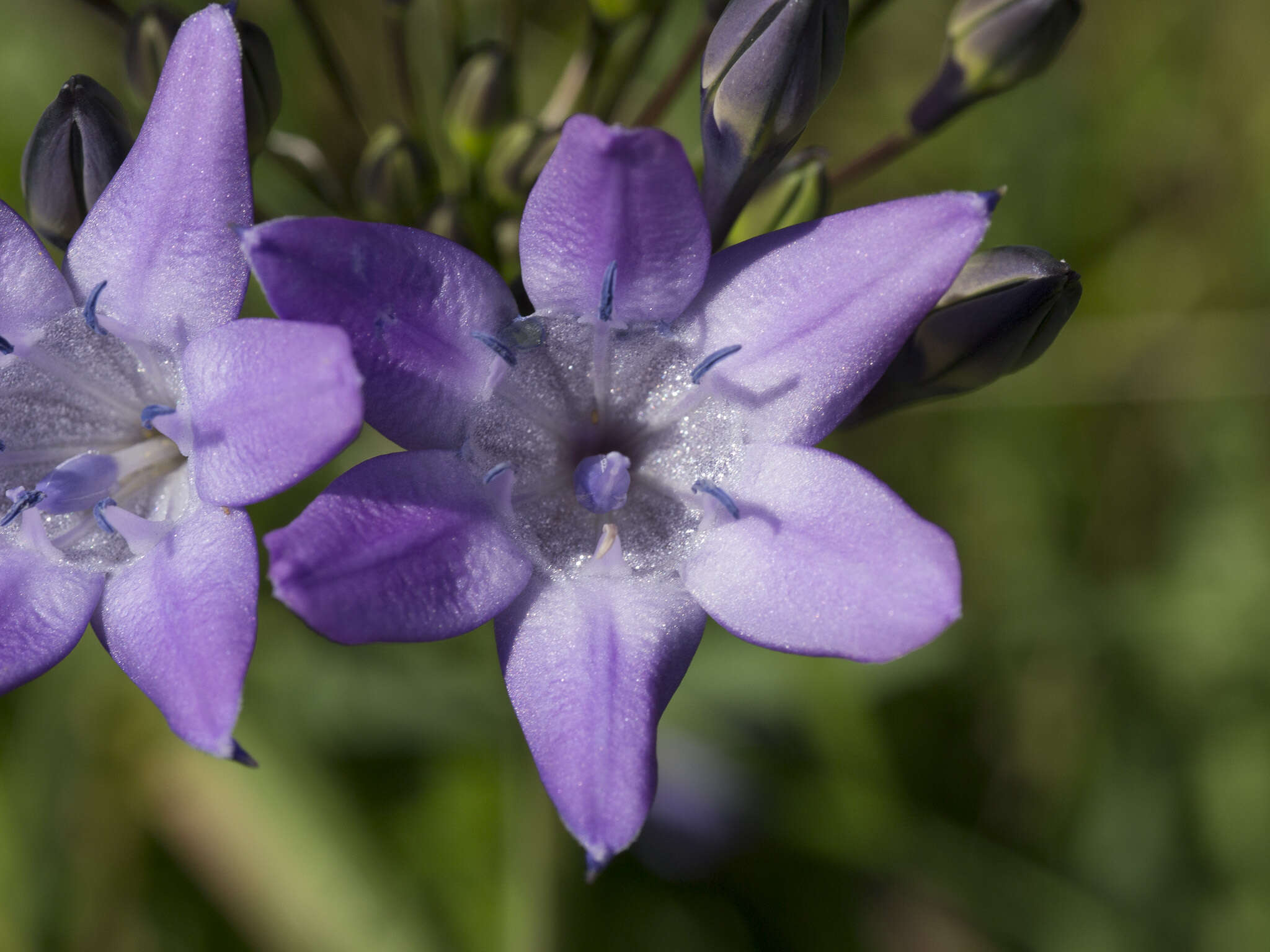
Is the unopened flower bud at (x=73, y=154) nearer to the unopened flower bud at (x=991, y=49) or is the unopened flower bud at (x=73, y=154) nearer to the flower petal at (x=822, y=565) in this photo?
the flower petal at (x=822, y=565)

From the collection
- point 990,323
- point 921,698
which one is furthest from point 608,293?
point 921,698

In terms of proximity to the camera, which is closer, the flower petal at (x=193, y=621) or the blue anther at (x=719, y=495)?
the flower petal at (x=193, y=621)

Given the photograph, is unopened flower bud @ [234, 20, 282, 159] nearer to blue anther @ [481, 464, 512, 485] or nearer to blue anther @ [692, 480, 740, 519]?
blue anther @ [481, 464, 512, 485]

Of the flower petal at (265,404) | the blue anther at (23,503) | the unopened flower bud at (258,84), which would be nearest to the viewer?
the flower petal at (265,404)

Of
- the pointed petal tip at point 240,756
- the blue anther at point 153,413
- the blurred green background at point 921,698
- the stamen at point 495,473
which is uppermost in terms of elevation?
the blue anther at point 153,413

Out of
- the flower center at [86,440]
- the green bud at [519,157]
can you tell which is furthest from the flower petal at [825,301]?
the flower center at [86,440]

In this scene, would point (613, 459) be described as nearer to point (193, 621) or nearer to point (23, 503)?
point (193, 621)

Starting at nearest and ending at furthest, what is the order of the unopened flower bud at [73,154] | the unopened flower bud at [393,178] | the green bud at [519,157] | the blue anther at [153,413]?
1. the blue anther at [153,413]
2. the unopened flower bud at [73,154]
3. the unopened flower bud at [393,178]
4. the green bud at [519,157]
